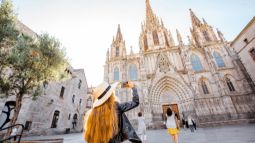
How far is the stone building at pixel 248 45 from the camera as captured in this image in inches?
606

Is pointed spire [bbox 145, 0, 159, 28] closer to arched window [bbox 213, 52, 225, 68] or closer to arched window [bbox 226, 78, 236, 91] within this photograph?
arched window [bbox 213, 52, 225, 68]

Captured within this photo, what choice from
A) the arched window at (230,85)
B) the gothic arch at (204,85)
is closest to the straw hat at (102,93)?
the gothic arch at (204,85)

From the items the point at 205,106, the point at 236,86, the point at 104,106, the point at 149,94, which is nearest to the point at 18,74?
the point at 104,106

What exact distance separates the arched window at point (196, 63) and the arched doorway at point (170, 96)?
161 inches

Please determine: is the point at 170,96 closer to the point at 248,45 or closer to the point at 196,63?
the point at 196,63

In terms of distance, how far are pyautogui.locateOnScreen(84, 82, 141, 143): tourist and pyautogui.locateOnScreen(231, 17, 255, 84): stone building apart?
2123 cm

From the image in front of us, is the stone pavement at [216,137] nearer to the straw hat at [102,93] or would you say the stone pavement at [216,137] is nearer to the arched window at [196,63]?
the straw hat at [102,93]

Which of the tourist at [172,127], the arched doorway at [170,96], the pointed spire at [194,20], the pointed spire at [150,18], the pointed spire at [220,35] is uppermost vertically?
the pointed spire at [150,18]

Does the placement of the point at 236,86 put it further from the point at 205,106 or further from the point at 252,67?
the point at 205,106

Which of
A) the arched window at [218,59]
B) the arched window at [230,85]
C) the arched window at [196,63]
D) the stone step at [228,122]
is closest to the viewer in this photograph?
the stone step at [228,122]

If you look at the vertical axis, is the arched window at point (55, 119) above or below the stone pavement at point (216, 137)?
above

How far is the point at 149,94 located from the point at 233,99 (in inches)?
506

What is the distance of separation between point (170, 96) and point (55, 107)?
18.1m

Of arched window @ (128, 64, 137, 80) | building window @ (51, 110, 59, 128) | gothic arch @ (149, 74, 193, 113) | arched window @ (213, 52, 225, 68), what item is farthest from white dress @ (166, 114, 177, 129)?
arched window @ (213, 52, 225, 68)
